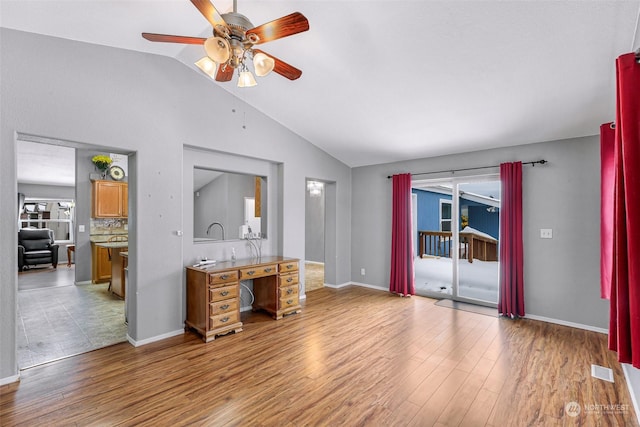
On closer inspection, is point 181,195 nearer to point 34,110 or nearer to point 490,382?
point 34,110

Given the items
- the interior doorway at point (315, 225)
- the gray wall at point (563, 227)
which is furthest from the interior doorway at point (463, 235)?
the interior doorway at point (315, 225)

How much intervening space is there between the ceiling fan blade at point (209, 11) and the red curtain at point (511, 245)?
13.1 feet

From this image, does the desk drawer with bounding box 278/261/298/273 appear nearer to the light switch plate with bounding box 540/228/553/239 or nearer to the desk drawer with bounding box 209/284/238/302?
the desk drawer with bounding box 209/284/238/302

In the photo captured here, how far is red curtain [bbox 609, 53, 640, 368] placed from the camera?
1.38 metres

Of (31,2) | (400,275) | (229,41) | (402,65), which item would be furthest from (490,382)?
(31,2)

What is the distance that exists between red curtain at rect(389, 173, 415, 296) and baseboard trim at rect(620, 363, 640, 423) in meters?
2.79

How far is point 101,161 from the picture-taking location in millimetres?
5867

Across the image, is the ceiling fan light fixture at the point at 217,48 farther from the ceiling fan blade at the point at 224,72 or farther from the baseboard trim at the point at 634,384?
the baseboard trim at the point at 634,384

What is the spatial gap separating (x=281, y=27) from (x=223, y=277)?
2553mm

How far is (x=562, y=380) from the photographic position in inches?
96.3

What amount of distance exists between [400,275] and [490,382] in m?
2.70

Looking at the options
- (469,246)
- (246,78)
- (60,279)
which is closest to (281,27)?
(246,78)

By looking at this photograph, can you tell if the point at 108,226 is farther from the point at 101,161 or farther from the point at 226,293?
the point at 226,293

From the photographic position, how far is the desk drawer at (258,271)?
3.52 m
